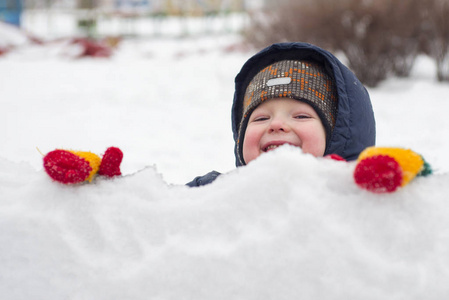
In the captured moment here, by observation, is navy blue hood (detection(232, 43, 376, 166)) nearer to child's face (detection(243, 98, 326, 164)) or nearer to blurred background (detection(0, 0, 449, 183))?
child's face (detection(243, 98, 326, 164))

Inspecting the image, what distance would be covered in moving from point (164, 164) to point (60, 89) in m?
3.93

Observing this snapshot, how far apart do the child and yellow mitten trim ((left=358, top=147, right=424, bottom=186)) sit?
622mm

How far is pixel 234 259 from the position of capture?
87cm

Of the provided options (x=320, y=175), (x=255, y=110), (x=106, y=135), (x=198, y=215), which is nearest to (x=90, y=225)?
(x=198, y=215)

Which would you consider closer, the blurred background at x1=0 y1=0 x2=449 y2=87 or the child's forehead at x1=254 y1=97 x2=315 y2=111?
the child's forehead at x1=254 y1=97 x2=315 y2=111

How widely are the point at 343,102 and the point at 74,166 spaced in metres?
1.02

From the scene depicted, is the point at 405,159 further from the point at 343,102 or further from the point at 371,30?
the point at 371,30

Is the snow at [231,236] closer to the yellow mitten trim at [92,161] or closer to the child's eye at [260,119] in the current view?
the yellow mitten trim at [92,161]

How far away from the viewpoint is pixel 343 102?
5.29 ft

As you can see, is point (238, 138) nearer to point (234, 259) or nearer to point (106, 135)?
point (234, 259)

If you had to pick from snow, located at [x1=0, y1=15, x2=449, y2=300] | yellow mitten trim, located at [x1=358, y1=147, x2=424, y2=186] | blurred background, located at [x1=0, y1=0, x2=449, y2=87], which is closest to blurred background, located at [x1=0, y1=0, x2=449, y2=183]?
blurred background, located at [x1=0, y1=0, x2=449, y2=87]

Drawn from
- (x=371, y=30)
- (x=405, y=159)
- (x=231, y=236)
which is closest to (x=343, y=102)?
(x=405, y=159)

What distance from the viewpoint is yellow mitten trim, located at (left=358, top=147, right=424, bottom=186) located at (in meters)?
0.86

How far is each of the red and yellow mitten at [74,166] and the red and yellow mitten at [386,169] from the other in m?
0.59
